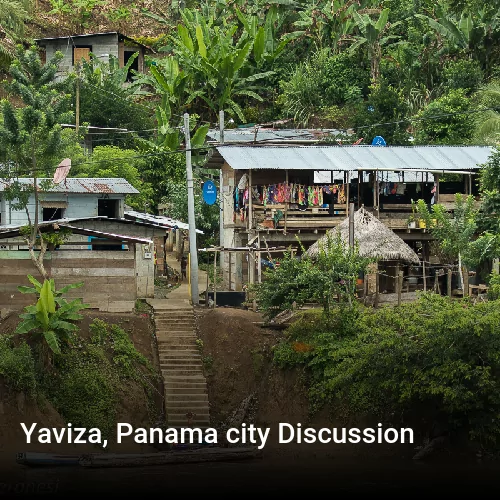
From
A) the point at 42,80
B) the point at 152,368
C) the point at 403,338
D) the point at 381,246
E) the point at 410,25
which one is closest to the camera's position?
the point at 403,338

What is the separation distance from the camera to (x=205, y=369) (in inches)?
1187

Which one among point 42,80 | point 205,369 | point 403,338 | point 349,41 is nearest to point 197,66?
point 349,41

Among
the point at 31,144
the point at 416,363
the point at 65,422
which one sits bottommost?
the point at 65,422

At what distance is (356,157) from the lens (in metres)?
37.7

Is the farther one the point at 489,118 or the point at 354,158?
the point at 489,118

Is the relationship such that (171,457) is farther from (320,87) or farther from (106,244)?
(320,87)

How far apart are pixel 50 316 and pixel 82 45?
104 ft

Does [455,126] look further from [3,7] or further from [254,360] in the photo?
[3,7]

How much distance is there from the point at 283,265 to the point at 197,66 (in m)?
21.6

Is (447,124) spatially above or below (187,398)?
above

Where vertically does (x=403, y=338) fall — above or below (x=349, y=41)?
below

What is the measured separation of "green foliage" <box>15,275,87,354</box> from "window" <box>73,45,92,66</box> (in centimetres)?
3013

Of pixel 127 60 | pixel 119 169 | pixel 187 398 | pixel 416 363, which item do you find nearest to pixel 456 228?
pixel 416 363

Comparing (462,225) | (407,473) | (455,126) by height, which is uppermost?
(455,126)
